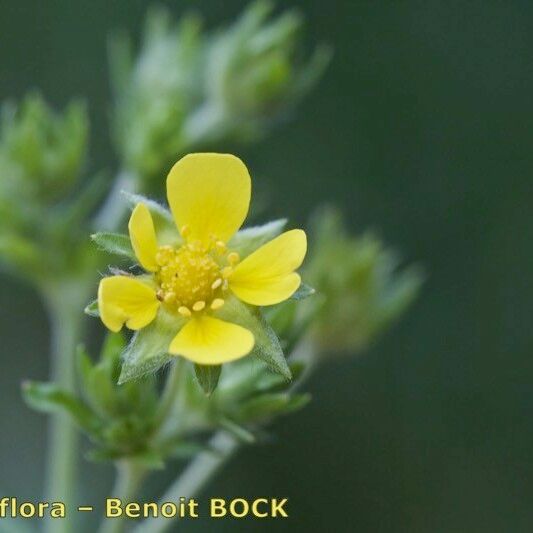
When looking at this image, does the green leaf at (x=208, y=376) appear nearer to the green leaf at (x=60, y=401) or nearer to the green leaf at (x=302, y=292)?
the green leaf at (x=302, y=292)

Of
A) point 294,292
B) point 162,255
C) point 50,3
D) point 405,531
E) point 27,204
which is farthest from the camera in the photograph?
point 50,3

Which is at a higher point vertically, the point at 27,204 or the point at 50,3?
the point at 50,3

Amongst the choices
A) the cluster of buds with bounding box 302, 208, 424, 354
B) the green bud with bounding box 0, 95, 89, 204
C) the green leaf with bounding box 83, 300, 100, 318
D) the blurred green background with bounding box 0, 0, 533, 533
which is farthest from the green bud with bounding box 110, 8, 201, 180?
the blurred green background with bounding box 0, 0, 533, 533

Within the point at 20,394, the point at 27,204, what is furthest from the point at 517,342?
the point at 27,204

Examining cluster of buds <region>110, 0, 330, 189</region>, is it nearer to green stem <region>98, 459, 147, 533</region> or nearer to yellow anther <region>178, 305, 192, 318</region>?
green stem <region>98, 459, 147, 533</region>

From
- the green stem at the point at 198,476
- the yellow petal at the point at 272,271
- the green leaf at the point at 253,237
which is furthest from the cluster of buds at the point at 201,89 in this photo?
the yellow petal at the point at 272,271

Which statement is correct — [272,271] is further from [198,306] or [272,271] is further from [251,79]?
[251,79]

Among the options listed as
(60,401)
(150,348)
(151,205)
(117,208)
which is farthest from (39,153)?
(150,348)

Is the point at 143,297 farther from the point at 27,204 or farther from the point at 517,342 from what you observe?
the point at 517,342

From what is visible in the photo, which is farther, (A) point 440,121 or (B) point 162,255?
(A) point 440,121
